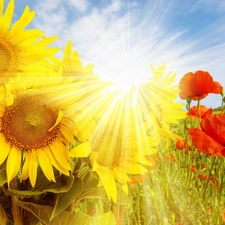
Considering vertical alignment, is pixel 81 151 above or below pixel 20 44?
below

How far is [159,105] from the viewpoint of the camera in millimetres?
458

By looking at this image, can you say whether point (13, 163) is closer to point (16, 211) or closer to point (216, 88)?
point (16, 211)

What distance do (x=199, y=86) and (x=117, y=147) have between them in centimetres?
63

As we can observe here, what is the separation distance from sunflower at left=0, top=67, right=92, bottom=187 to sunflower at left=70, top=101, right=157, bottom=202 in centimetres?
3

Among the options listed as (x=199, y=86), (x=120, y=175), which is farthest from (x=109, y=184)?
(x=199, y=86)

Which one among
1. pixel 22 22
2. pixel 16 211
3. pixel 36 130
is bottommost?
pixel 16 211

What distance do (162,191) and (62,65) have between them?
670mm

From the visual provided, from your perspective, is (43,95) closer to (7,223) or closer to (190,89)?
(7,223)

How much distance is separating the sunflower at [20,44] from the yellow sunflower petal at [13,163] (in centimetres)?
9

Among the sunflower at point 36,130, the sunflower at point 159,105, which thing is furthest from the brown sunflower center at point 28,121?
the sunflower at point 159,105

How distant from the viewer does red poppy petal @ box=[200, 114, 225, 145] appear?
63 centimetres

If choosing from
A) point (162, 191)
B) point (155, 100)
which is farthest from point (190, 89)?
point (155, 100)

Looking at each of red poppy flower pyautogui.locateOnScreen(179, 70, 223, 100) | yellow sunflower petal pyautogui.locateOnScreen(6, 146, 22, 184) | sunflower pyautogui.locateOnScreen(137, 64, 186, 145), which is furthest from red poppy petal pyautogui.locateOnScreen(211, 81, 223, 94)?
yellow sunflower petal pyautogui.locateOnScreen(6, 146, 22, 184)

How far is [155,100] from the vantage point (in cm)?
45
